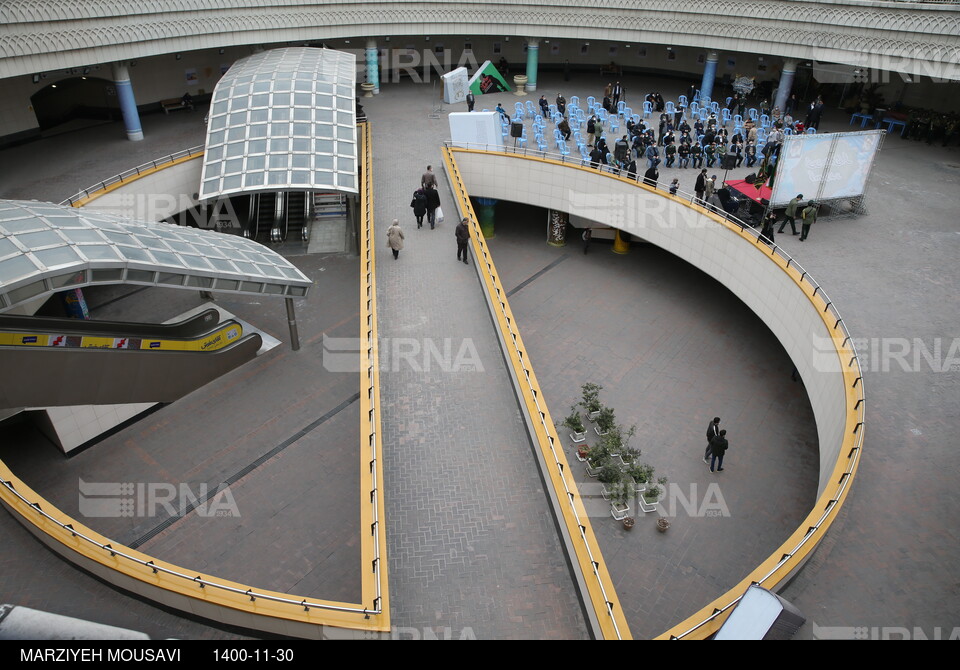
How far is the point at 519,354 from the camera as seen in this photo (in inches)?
490

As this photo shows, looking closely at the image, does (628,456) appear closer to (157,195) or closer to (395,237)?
(395,237)

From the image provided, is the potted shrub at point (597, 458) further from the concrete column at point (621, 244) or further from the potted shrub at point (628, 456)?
the concrete column at point (621, 244)

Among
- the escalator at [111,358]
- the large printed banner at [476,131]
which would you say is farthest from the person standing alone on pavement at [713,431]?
the large printed banner at [476,131]

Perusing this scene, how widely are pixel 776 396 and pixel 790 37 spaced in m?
16.4

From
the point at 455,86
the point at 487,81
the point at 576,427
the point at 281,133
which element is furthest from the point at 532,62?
the point at 576,427

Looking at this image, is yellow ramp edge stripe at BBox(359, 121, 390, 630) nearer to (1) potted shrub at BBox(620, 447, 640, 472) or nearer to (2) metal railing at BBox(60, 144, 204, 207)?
(1) potted shrub at BBox(620, 447, 640, 472)

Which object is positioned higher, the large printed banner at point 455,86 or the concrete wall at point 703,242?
the large printed banner at point 455,86

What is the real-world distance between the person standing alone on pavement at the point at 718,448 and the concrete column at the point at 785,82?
18703 mm

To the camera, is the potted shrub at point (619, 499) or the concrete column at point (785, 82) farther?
the concrete column at point (785, 82)

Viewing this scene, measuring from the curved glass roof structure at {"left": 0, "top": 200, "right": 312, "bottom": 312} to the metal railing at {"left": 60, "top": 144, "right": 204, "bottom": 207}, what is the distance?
5.69 meters

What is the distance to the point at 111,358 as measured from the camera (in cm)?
1418

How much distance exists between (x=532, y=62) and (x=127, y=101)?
1787cm

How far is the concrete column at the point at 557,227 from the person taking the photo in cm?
2495

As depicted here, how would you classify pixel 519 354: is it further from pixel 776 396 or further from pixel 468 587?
pixel 776 396
